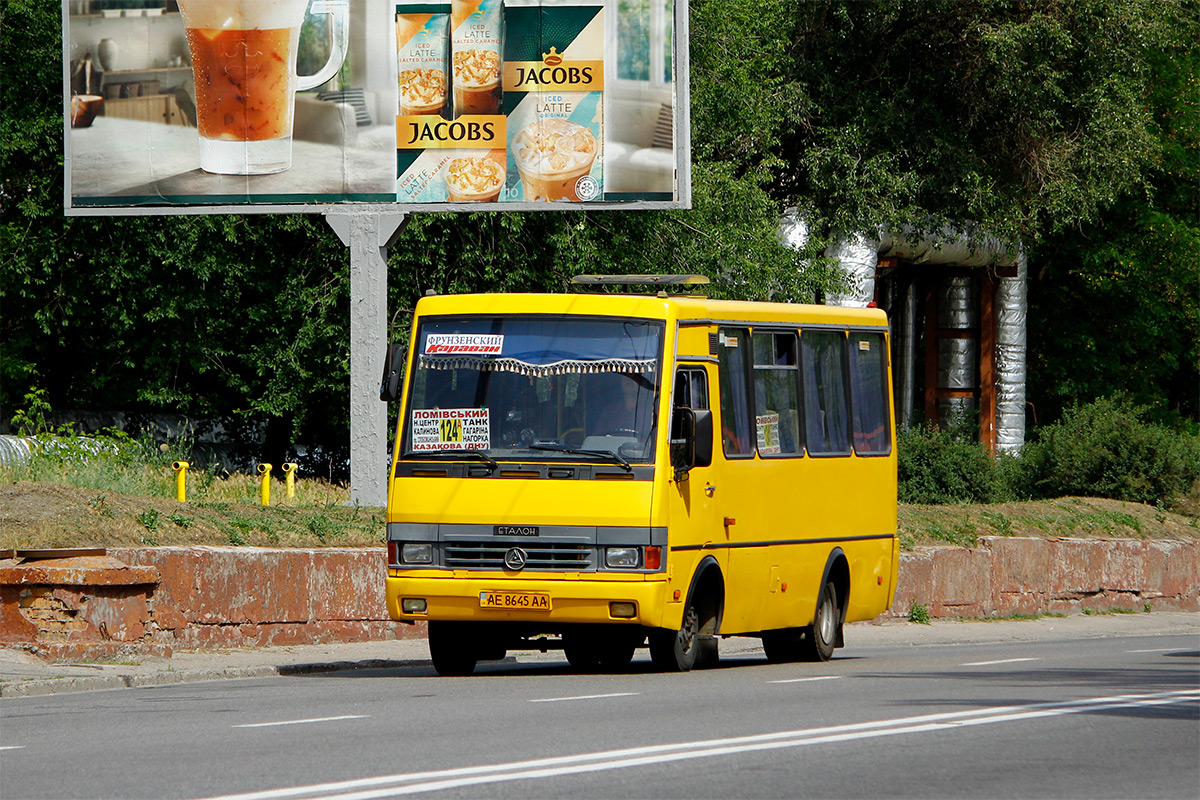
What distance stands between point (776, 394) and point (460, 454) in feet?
11.2

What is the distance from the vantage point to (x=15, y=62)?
32.2m

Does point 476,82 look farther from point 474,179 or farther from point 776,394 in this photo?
point 776,394

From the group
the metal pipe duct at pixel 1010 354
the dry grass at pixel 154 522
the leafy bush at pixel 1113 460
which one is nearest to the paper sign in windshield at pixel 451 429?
the dry grass at pixel 154 522

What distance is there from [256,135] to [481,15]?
305cm

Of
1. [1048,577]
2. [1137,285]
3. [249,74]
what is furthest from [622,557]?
[1137,285]

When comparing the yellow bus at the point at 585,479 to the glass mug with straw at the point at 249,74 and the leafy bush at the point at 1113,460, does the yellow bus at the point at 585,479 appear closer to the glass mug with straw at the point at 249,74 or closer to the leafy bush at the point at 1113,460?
the glass mug with straw at the point at 249,74

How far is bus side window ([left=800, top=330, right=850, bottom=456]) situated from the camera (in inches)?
689

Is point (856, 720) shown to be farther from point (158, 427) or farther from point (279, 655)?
point (158, 427)

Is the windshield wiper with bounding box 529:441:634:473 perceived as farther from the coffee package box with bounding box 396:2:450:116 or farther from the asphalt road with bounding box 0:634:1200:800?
the coffee package box with bounding box 396:2:450:116

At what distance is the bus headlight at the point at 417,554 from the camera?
48.3 ft

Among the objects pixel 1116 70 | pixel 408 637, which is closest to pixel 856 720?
pixel 408 637

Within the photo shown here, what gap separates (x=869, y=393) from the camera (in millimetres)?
18734

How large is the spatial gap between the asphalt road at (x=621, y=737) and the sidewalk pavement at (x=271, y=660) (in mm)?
377

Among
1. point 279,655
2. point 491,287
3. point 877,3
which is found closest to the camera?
point 279,655
